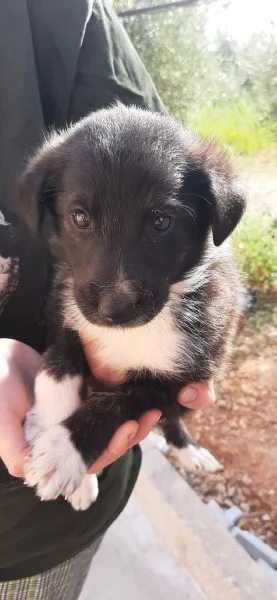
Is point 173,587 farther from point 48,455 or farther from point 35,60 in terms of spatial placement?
point 35,60

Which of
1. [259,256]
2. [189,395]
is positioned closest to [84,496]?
[189,395]

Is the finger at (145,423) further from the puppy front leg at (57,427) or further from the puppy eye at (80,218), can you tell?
the puppy eye at (80,218)

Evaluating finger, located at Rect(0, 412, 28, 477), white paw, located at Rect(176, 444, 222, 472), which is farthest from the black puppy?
white paw, located at Rect(176, 444, 222, 472)

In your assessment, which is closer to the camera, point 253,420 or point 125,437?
point 125,437

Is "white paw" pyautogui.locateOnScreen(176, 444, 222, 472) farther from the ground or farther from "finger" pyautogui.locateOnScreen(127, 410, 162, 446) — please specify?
"finger" pyautogui.locateOnScreen(127, 410, 162, 446)

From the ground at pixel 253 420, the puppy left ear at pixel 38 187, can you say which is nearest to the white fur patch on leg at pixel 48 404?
the puppy left ear at pixel 38 187

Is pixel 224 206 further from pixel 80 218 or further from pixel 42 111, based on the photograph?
pixel 42 111
